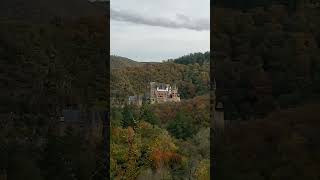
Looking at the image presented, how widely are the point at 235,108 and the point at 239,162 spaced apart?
2.65ft

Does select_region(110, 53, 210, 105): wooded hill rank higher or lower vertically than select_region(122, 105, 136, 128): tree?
higher

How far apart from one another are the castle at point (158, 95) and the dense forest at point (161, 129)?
177 mm

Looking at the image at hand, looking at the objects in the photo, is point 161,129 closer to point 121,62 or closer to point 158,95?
point 158,95

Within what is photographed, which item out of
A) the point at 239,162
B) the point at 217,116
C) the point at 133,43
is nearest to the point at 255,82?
the point at 217,116

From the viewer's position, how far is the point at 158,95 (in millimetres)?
14867

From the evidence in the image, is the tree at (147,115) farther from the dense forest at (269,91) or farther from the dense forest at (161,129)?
the dense forest at (269,91)

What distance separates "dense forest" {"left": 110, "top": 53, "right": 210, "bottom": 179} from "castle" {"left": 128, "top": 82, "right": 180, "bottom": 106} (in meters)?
0.18
